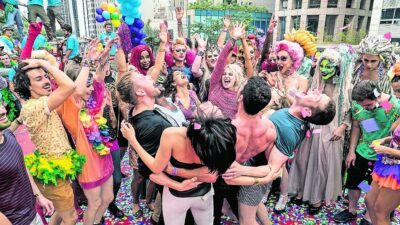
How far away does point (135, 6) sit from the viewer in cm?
369

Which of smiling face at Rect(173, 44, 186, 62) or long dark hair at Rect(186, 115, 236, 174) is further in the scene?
smiling face at Rect(173, 44, 186, 62)

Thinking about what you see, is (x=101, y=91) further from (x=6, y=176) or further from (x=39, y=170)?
(x=6, y=176)

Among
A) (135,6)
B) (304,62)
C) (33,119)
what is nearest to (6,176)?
(33,119)

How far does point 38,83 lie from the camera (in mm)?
2117

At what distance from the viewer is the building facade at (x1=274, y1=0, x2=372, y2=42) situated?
34219mm

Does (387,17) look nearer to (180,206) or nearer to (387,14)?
(387,14)

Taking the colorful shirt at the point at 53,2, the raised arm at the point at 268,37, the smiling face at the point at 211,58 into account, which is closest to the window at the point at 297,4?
the colorful shirt at the point at 53,2

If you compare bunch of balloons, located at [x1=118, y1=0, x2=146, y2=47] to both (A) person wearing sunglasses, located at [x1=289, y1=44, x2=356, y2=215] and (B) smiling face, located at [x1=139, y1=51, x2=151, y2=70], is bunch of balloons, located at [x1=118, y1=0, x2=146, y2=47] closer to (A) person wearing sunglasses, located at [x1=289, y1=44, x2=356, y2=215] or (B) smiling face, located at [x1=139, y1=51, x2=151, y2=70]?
(B) smiling face, located at [x1=139, y1=51, x2=151, y2=70]

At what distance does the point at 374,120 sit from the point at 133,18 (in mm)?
3229

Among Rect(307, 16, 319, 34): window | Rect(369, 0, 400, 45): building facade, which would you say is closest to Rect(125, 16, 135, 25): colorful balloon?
Rect(369, 0, 400, 45): building facade

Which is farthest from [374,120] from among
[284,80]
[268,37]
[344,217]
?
[268,37]

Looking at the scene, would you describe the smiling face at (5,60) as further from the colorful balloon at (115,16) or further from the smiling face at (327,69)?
the smiling face at (327,69)

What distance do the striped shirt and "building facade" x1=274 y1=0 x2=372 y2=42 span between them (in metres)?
35.9

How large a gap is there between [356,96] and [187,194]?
6.03ft
